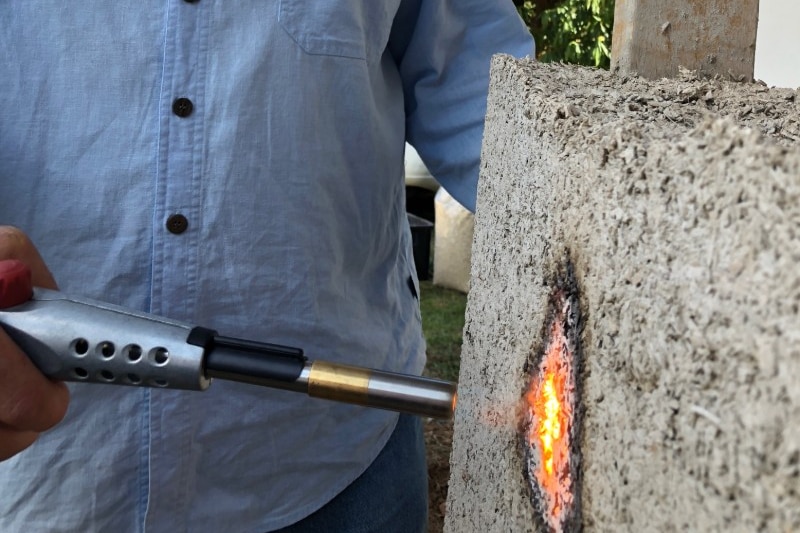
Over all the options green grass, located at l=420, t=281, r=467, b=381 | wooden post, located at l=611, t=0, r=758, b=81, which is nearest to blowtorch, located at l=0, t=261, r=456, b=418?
wooden post, located at l=611, t=0, r=758, b=81

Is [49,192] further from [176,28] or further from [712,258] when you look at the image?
[712,258]

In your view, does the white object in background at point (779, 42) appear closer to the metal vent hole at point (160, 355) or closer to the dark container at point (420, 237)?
the dark container at point (420, 237)

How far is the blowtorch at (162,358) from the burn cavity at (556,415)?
10 centimetres

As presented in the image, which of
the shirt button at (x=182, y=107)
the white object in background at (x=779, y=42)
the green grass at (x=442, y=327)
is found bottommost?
the green grass at (x=442, y=327)

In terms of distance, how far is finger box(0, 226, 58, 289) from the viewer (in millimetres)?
757

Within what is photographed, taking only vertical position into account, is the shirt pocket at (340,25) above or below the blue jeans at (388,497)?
above

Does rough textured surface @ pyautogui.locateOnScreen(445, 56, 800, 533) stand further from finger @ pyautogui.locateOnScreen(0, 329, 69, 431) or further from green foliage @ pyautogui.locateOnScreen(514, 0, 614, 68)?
green foliage @ pyautogui.locateOnScreen(514, 0, 614, 68)

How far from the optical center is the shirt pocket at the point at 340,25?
100 centimetres

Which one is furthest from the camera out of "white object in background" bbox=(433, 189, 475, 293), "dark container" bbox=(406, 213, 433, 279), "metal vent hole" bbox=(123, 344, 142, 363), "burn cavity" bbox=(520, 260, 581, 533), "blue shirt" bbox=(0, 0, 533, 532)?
"white object in background" bbox=(433, 189, 475, 293)

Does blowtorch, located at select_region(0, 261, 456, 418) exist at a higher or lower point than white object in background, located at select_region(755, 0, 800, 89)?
lower

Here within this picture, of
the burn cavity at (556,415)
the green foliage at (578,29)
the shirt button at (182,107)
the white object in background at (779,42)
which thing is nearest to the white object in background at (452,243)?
the green foliage at (578,29)

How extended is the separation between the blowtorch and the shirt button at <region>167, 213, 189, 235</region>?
0.88 feet

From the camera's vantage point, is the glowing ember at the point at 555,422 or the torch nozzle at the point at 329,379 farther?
the torch nozzle at the point at 329,379

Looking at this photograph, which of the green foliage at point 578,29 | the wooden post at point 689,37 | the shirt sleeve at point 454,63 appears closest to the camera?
the wooden post at point 689,37
